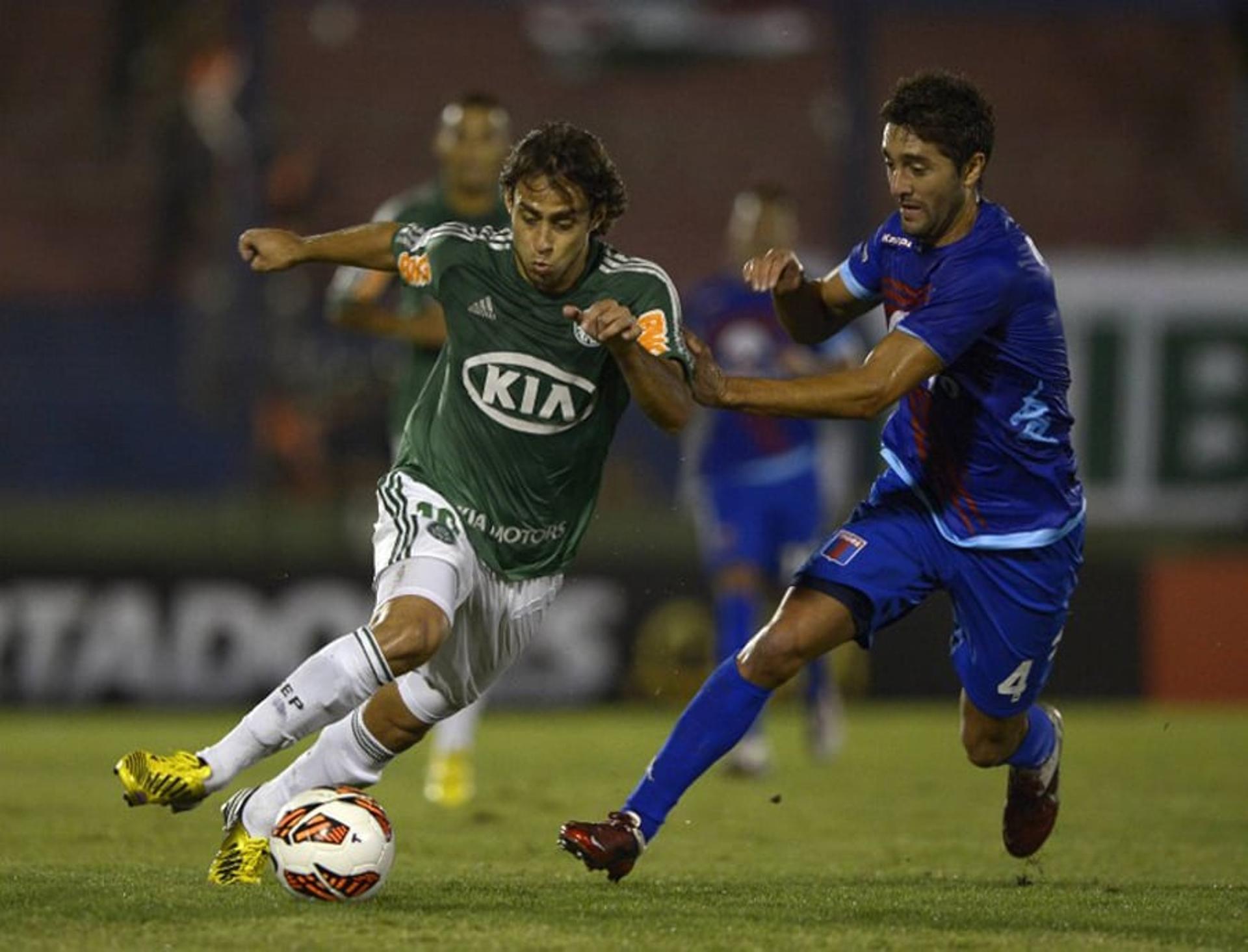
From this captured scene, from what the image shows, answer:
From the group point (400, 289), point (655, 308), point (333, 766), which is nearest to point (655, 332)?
point (655, 308)

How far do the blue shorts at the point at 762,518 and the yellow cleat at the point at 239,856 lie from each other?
518cm

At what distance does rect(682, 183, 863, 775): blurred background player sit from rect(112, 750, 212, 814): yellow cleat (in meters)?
A: 5.27

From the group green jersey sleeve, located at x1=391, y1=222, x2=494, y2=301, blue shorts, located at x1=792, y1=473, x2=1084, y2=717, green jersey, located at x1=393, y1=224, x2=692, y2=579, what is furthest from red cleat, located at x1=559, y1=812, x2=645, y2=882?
green jersey sleeve, located at x1=391, y1=222, x2=494, y2=301

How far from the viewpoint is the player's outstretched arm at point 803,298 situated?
6.54m

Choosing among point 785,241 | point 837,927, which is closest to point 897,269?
point 837,927

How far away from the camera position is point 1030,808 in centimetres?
712

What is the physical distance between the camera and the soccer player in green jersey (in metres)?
6.05

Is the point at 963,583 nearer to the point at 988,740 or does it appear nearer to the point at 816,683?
the point at 988,740

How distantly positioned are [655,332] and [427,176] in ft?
34.7

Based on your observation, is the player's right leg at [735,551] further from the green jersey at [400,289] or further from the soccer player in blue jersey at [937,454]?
the soccer player in blue jersey at [937,454]

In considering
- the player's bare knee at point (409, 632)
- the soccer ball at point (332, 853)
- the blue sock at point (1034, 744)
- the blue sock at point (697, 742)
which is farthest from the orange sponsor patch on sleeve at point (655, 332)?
the blue sock at point (1034, 744)

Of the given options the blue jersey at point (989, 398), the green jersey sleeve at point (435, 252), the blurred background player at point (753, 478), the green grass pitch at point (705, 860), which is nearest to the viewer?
the green grass pitch at point (705, 860)

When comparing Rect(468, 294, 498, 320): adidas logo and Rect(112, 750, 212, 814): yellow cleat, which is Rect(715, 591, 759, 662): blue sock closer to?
Rect(468, 294, 498, 320): adidas logo

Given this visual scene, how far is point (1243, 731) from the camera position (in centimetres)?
1314
